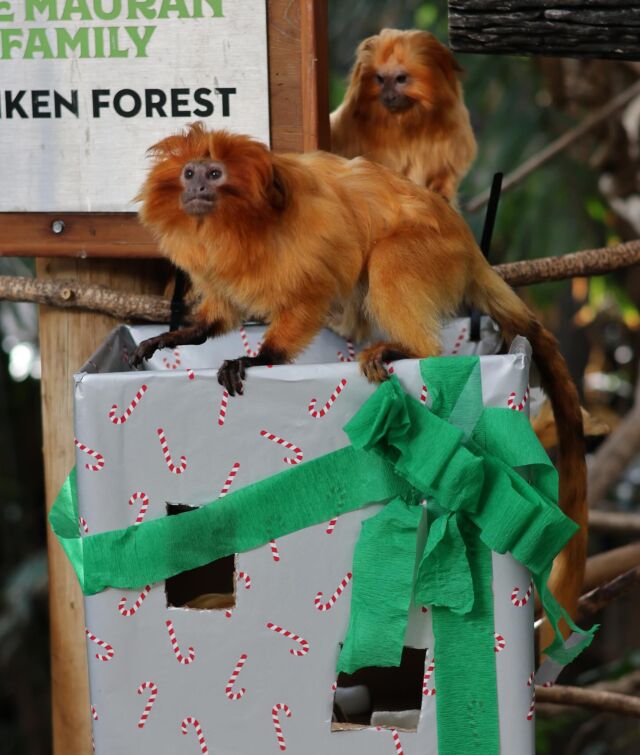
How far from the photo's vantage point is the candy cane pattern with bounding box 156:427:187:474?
3.80ft

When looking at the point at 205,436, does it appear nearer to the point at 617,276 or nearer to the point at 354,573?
the point at 354,573

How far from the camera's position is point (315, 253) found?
4.42 ft

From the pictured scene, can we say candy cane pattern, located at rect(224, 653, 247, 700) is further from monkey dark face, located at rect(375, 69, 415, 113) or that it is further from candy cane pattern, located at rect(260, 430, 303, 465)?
monkey dark face, located at rect(375, 69, 415, 113)

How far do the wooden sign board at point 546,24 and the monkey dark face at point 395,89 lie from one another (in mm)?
523

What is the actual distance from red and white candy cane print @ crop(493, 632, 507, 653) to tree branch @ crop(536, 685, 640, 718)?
35.5 inches

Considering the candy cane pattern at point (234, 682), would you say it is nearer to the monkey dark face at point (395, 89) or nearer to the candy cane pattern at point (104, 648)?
the candy cane pattern at point (104, 648)

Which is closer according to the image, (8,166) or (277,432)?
(277,432)

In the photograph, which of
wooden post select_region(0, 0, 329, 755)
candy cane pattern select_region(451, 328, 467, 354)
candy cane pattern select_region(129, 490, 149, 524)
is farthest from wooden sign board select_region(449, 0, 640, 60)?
candy cane pattern select_region(129, 490, 149, 524)

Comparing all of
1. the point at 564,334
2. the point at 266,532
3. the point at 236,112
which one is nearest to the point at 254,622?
the point at 266,532

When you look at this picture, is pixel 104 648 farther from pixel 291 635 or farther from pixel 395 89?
pixel 395 89

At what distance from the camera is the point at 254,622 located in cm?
119

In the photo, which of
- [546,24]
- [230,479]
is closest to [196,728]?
[230,479]

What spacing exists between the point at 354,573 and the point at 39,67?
0.83 meters

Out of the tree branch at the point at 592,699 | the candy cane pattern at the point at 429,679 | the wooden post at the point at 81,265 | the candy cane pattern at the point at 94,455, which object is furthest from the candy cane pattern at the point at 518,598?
the tree branch at the point at 592,699
